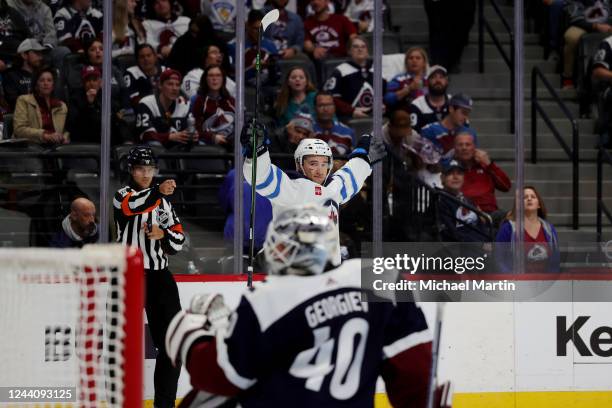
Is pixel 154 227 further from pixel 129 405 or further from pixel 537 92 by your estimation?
pixel 537 92

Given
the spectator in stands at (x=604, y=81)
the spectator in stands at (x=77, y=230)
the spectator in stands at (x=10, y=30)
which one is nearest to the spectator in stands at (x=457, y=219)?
the spectator in stands at (x=604, y=81)

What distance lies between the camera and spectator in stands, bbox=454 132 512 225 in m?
6.56

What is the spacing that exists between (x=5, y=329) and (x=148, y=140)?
1.81 metres

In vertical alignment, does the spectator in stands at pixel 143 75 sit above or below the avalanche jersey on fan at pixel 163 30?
below

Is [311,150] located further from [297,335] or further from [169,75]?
[297,335]

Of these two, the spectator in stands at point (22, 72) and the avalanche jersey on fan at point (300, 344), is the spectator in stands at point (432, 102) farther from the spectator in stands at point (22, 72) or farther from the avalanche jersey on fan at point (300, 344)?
the avalanche jersey on fan at point (300, 344)

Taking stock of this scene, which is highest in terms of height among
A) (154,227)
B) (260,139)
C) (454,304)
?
(260,139)

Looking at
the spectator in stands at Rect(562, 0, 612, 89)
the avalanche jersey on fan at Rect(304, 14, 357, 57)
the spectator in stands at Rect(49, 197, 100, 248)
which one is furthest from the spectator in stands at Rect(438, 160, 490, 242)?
the spectator in stands at Rect(49, 197, 100, 248)

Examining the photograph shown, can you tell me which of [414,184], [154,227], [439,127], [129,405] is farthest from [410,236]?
[129,405]

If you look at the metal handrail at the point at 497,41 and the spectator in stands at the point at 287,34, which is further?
the spectator in stands at the point at 287,34

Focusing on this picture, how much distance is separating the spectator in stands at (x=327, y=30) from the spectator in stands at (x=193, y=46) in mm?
693

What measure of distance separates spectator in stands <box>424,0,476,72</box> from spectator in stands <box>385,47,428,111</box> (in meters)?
0.27

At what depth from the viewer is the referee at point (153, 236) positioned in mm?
5848

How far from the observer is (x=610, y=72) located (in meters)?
7.30
